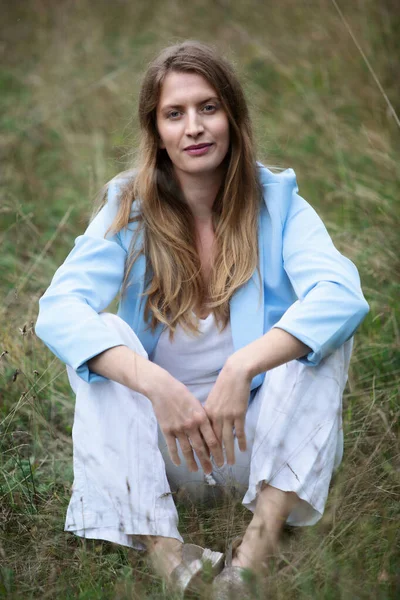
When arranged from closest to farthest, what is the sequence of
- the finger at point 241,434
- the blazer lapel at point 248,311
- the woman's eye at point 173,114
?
the finger at point 241,434, the blazer lapel at point 248,311, the woman's eye at point 173,114

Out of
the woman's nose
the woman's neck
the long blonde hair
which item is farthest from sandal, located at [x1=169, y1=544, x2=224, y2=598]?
the woman's nose

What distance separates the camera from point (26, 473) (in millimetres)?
2363

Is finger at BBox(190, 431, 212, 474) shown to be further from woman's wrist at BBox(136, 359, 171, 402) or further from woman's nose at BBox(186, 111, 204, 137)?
woman's nose at BBox(186, 111, 204, 137)

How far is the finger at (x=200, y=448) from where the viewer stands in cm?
188

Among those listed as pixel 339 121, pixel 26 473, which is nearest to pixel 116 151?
pixel 339 121

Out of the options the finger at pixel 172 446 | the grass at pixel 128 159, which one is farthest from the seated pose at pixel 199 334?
the grass at pixel 128 159

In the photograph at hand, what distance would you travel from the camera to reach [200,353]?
7.49ft

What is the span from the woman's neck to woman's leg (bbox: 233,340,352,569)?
65 centimetres

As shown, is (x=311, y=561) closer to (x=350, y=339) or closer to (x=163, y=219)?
(x=350, y=339)

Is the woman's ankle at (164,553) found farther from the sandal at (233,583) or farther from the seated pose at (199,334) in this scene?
the sandal at (233,583)

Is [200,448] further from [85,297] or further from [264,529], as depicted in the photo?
[85,297]

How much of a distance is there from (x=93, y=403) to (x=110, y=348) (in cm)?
16

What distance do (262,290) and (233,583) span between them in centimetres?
82

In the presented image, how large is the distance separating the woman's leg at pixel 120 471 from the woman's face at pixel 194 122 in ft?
2.38
